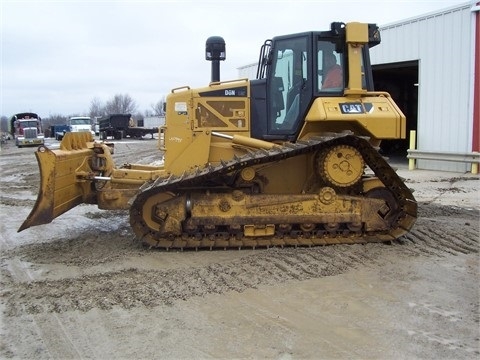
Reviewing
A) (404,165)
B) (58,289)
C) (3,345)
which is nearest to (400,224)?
(58,289)

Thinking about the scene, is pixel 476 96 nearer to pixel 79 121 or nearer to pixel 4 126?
pixel 79 121

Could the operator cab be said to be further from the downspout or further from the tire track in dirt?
the downspout

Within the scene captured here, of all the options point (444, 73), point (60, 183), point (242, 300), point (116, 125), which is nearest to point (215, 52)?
point (60, 183)

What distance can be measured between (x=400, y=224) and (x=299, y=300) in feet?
7.85

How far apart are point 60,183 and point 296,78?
3.43 metres

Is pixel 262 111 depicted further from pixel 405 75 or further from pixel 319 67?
pixel 405 75

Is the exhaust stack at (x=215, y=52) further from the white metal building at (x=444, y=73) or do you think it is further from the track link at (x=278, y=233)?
the white metal building at (x=444, y=73)

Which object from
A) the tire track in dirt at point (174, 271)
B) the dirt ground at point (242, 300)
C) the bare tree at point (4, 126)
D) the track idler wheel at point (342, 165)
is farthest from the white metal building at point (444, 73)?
the bare tree at point (4, 126)

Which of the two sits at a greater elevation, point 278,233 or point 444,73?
point 444,73

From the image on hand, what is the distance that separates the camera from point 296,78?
6.39m

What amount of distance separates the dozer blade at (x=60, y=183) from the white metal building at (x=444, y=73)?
10522 millimetres

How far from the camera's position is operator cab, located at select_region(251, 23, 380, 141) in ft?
20.7

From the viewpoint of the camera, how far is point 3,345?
11.9 feet

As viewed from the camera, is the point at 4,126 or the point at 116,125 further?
the point at 4,126
